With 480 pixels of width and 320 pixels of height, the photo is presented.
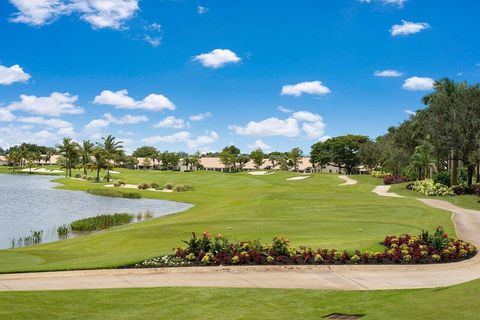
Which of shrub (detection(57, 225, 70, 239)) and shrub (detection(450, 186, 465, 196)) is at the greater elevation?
shrub (detection(450, 186, 465, 196))

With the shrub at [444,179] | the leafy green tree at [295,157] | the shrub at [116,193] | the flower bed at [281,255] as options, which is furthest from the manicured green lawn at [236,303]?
the leafy green tree at [295,157]

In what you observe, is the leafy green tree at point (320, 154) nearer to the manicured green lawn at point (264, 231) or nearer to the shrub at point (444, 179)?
the shrub at point (444, 179)

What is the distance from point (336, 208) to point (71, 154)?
113775mm

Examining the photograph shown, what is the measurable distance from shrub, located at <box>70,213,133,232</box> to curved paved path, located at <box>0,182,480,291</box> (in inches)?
951

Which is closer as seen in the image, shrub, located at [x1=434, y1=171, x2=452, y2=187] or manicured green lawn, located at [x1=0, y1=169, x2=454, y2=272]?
manicured green lawn, located at [x1=0, y1=169, x2=454, y2=272]

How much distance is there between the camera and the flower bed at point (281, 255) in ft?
53.0

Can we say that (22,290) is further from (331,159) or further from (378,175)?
(331,159)

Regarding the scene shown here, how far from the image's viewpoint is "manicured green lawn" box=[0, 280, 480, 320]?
30.9 ft

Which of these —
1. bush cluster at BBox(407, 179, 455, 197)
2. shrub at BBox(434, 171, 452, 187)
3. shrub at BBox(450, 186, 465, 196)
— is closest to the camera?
shrub at BBox(450, 186, 465, 196)

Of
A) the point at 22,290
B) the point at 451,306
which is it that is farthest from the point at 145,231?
the point at 451,306

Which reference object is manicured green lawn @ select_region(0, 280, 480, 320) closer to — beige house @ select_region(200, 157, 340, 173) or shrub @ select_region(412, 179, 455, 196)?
shrub @ select_region(412, 179, 455, 196)

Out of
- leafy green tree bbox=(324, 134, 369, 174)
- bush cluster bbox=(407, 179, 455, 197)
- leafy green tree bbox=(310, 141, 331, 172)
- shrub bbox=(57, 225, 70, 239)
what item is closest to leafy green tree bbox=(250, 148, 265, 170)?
leafy green tree bbox=(310, 141, 331, 172)

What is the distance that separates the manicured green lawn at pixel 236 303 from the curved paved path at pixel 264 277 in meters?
1.00

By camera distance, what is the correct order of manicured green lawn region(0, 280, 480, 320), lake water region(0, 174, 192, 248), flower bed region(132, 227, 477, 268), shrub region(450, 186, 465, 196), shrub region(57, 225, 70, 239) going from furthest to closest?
shrub region(450, 186, 465, 196), lake water region(0, 174, 192, 248), shrub region(57, 225, 70, 239), flower bed region(132, 227, 477, 268), manicured green lawn region(0, 280, 480, 320)
